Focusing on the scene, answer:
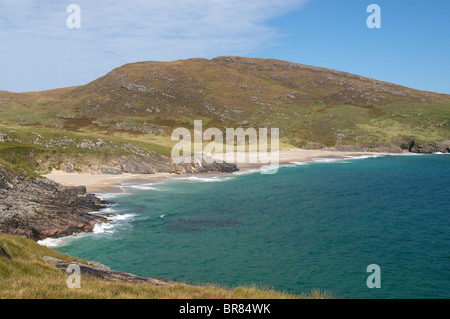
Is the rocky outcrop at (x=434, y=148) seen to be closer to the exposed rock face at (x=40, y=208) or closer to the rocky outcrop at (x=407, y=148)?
the rocky outcrop at (x=407, y=148)

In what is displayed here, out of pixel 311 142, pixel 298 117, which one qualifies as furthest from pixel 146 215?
pixel 298 117

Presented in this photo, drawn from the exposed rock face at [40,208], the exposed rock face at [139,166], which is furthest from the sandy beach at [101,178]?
the exposed rock face at [40,208]

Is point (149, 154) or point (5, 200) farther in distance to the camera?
point (149, 154)

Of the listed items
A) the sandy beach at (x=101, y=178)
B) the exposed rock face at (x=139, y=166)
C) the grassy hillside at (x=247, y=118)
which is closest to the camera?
the sandy beach at (x=101, y=178)

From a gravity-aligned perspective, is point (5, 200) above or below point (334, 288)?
above

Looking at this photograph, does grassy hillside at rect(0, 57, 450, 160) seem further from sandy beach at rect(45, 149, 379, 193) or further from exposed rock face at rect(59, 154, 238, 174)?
sandy beach at rect(45, 149, 379, 193)

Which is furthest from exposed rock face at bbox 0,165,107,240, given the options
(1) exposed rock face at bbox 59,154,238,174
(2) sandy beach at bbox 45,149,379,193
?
(1) exposed rock face at bbox 59,154,238,174

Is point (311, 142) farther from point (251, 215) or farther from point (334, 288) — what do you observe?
point (334, 288)
